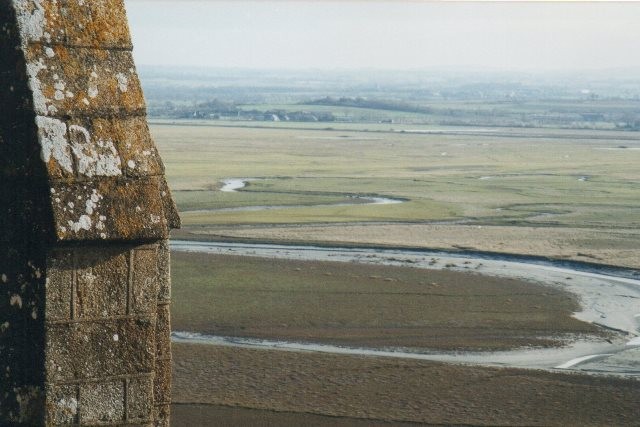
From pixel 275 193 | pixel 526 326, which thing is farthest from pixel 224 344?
pixel 275 193

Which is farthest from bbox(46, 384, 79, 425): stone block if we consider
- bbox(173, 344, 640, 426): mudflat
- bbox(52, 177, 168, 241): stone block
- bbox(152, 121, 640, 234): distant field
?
bbox(152, 121, 640, 234): distant field

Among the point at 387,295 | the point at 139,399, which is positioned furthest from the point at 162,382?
the point at 387,295

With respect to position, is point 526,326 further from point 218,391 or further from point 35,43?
point 35,43

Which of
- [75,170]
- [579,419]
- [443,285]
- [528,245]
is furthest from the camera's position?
[528,245]

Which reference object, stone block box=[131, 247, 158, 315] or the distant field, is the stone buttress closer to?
stone block box=[131, 247, 158, 315]

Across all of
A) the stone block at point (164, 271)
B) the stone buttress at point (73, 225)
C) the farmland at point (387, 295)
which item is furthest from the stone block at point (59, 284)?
the farmland at point (387, 295)

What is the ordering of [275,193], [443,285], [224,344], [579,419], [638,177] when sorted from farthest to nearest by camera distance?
[638,177]
[275,193]
[443,285]
[224,344]
[579,419]
